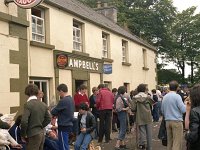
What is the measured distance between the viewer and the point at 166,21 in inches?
1591

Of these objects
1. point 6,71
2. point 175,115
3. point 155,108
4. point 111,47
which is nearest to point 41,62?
point 6,71

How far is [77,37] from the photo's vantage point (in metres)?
16.6

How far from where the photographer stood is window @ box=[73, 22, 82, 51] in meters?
16.3

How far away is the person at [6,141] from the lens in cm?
762

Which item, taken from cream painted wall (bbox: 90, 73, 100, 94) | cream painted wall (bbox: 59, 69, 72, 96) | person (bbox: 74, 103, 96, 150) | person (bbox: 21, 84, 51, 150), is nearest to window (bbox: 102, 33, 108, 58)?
cream painted wall (bbox: 90, 73, 100, 94)

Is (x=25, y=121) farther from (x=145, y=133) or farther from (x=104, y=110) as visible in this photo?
(x=104, y=110)

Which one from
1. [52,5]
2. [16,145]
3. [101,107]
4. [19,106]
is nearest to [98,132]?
[101,107]

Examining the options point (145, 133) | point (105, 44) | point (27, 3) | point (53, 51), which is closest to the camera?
point (27, 3)

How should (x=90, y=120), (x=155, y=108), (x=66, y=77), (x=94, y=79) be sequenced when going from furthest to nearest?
(x=155, y=108), (x=94, y=79), (x=66, y=77), (x=90, y=120)

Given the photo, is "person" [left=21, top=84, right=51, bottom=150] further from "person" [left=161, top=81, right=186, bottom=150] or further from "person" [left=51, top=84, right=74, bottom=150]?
"person" [left=161, top=81, right=186, bottom=150]

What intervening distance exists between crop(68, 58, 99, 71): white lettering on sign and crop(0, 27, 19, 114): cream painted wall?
433 cm

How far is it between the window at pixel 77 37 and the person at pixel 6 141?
8.65 metres

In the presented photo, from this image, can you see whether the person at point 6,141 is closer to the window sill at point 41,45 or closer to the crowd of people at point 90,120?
the crowd of people at point 90,120

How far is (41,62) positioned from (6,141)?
18.1 ft
